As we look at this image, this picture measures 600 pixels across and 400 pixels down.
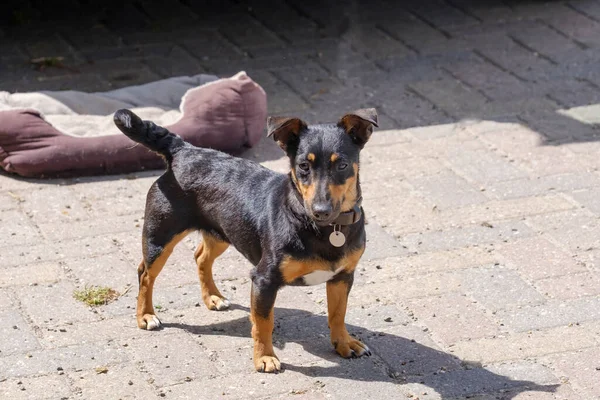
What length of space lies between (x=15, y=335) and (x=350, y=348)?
1399 mm

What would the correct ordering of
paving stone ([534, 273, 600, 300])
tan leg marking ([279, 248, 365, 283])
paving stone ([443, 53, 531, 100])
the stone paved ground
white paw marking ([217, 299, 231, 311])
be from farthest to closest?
paving stone ([443, 53, 531, 100]) → paving stone ([534, 273, 600, 300]) → white paw marking ([217, 299, 231, 311]) → the stone paved ground → tan leg marking ([279, 248, 365, 283])

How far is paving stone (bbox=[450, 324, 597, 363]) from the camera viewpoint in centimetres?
430

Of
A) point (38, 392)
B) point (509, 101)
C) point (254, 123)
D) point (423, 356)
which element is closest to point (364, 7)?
point (509, 101)

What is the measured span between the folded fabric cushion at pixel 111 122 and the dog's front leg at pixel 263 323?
6.38ft

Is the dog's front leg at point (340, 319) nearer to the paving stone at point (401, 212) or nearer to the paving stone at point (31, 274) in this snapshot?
the paving stone at point (401, 212)

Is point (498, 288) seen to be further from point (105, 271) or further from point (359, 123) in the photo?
point (105, 271)

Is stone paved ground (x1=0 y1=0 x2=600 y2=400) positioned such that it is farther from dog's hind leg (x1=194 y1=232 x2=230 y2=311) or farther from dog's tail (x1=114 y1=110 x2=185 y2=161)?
dog's tail (x1=114 y1=110 x2=185 y2=161)

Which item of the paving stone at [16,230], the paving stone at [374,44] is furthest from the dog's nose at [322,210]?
the paving stone at [374,44]

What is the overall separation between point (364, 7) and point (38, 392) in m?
5.57

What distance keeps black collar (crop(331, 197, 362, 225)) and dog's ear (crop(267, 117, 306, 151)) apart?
334mm

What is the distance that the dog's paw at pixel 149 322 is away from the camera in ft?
14.6

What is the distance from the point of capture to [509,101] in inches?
280

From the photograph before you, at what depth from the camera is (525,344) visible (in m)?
4.38

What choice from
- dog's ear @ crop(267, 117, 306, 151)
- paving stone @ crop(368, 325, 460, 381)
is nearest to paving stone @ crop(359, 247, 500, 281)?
paving stone @ crop(368, 325, 460, 381)
